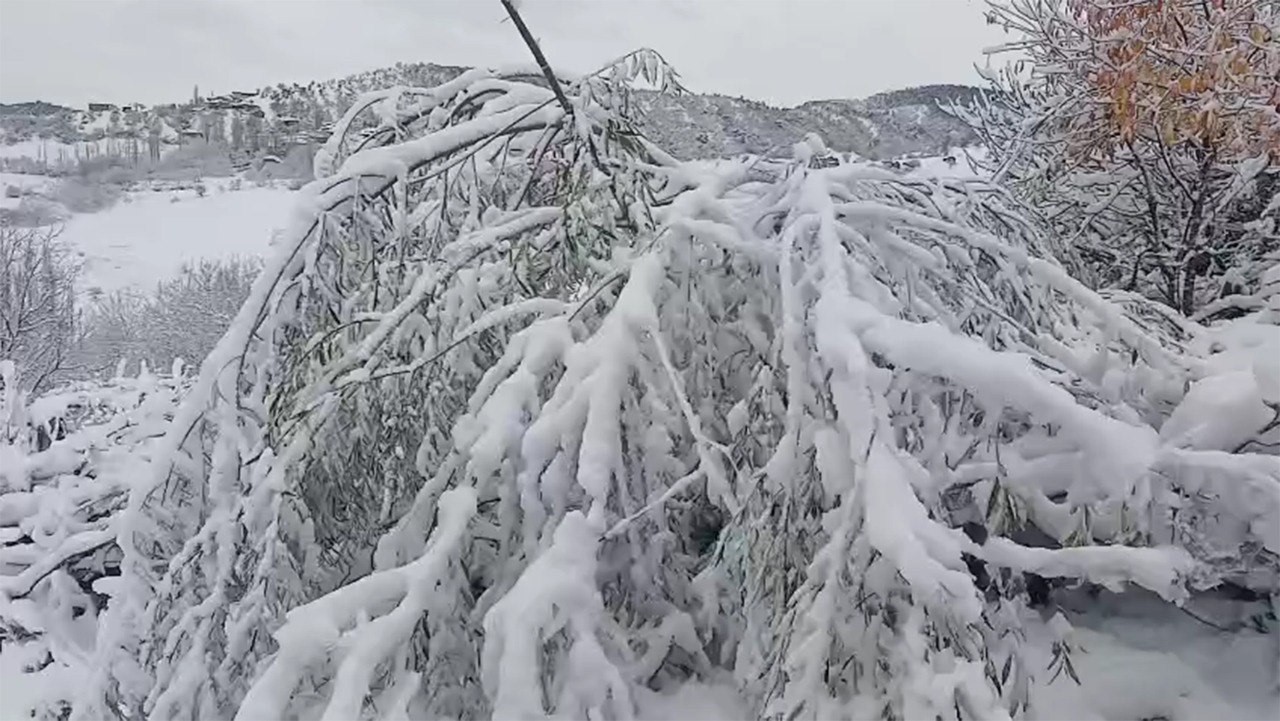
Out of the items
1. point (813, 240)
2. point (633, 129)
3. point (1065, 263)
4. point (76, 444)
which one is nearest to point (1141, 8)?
point (1065, 263)

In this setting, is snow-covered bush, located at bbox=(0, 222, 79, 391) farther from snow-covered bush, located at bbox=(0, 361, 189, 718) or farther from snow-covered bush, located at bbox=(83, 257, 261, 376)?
snow-covered bush, located at bbox=(0, 361, 189, 718)

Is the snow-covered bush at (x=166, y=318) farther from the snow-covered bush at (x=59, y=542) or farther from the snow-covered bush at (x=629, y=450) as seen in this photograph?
the snow-covered bush at (x=629, y=450)

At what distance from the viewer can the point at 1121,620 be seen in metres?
2.51

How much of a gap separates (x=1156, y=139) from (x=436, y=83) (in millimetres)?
3505

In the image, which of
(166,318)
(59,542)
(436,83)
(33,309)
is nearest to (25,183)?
(166,318)

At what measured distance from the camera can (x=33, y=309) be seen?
22203mm

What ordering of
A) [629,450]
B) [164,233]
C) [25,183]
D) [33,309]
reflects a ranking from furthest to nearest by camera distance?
[25,183] → [164,233] → [33,309] → [629,450]

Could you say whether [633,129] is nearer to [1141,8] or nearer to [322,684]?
[322,684]

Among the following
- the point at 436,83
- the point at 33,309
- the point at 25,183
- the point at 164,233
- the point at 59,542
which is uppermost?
the point at 436,83

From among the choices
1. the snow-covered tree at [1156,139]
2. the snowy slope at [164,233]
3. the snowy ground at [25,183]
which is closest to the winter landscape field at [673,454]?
the snow-covered tree at [1156,139]

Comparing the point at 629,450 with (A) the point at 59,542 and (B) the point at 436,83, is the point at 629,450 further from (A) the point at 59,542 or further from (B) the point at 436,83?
(A) the point at 59,542

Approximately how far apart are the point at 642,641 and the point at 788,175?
3.65 ft

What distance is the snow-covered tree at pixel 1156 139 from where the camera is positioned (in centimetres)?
430

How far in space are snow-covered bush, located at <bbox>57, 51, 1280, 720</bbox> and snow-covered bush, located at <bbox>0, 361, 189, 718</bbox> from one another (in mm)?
860
